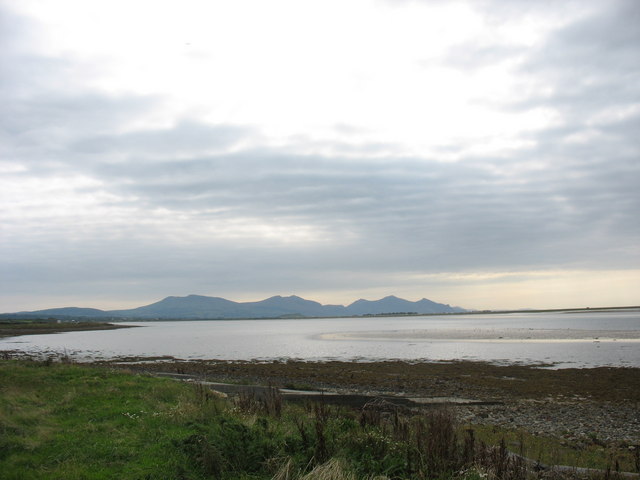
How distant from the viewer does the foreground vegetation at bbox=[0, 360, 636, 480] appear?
7391mm

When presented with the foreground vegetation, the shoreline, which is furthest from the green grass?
the shoreline

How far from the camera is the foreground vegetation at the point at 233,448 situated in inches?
291

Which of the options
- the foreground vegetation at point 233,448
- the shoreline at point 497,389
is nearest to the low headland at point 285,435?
the foreground vegetation at point 233,448

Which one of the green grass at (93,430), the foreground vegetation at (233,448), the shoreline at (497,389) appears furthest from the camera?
the shoreline at (497,389)

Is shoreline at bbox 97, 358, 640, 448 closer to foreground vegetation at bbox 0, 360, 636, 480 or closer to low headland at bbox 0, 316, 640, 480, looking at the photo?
low headland at bbox 0, 316, 640, 480

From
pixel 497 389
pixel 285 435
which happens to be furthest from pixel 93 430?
pixel 497 389

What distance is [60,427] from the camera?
35.2 ft

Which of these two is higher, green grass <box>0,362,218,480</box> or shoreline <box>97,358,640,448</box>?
green grass <box>0,362,218,480</box>

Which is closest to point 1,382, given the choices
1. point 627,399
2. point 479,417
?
point 479,417

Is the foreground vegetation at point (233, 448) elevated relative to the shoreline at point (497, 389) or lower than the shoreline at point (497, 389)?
elevated

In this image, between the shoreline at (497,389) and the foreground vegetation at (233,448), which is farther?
the shoreline at (497,389)

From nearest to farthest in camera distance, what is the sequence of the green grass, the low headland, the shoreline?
the low headland < the green grass < the shoreline

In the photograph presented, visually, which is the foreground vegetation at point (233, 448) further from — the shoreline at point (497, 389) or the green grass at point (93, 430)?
the shoreline at point (497, 389)

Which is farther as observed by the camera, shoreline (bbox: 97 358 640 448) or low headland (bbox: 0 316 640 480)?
shoreline (bbox: 97 358 640 448)
